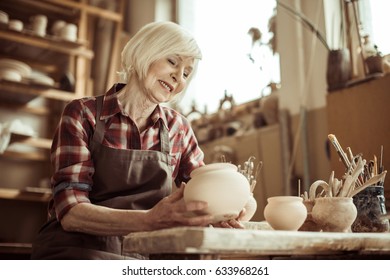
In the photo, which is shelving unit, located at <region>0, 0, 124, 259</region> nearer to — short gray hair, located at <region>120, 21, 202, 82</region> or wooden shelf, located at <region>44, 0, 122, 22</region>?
wooden shelf, located at <region>44, 0, 122, 22</region>

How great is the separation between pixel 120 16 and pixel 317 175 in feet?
7.66

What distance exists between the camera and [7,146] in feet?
11.6

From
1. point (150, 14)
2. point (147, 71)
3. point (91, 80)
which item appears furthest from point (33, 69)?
point (147, 71)

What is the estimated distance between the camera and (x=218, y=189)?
90 centimetres

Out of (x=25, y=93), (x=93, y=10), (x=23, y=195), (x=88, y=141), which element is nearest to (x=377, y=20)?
(x=88, y=141)

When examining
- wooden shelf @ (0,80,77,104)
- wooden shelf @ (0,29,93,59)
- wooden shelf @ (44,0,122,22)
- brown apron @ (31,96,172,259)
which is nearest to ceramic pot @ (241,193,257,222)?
brown apron @ (31,96,172,259)

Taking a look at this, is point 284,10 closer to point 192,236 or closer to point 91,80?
point 91,80

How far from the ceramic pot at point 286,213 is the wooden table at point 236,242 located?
0.14 metres

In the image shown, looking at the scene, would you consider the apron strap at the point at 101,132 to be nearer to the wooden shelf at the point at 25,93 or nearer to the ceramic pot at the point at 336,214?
the ceramic pot at the point at 336,214

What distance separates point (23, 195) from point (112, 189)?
2362mm

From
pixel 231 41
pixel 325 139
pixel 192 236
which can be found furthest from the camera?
pixel 231 41

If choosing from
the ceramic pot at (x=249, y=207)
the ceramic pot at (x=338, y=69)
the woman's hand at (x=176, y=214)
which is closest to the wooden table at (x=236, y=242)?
the woman's hand at (x=176, y=214)

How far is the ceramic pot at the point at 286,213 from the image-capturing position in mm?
1066

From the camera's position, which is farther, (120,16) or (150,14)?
(150,14)
